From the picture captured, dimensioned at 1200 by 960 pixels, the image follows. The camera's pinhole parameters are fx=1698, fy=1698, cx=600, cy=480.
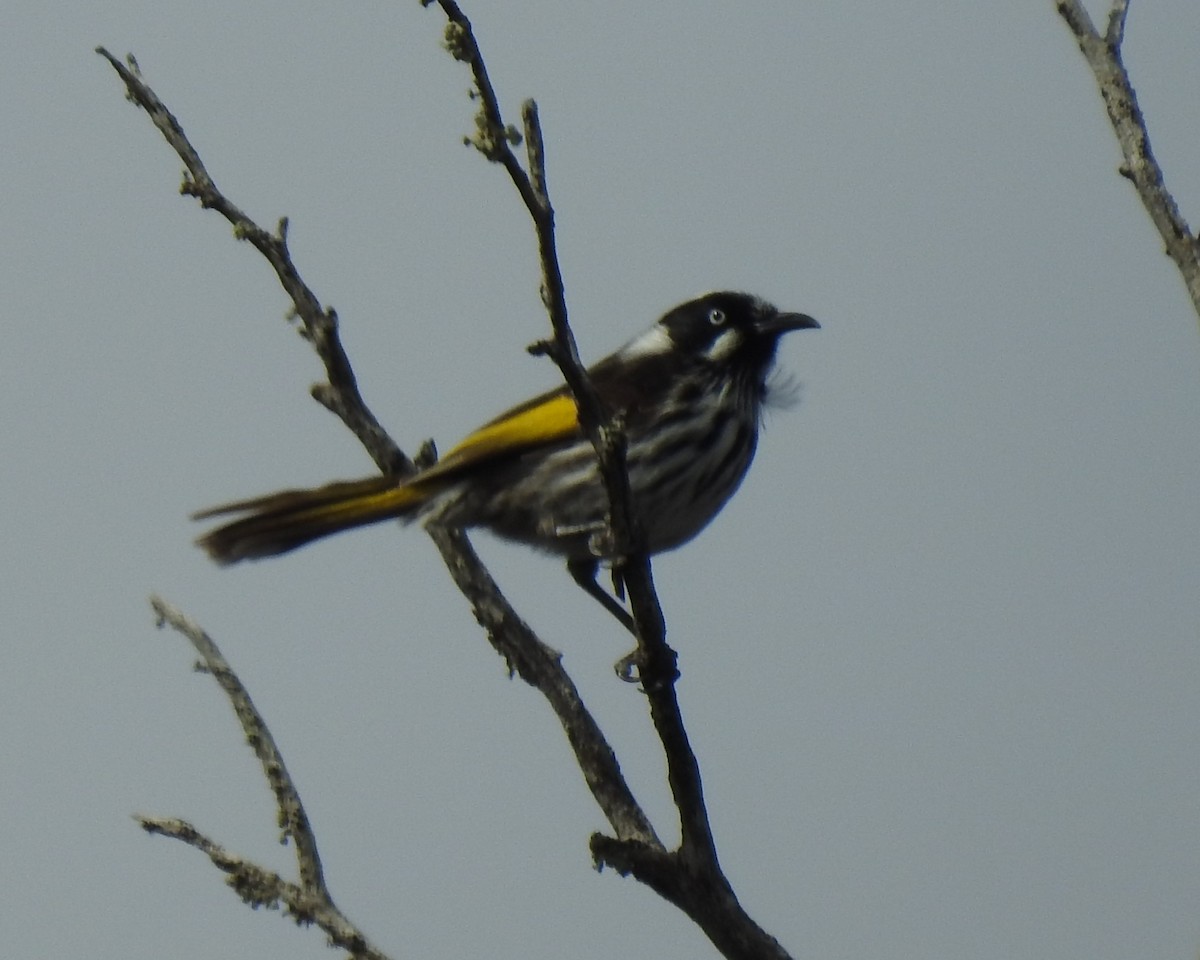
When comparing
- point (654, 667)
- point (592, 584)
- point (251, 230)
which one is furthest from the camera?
point (592, 584)

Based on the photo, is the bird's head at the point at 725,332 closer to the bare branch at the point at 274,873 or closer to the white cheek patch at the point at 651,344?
the white cheek patch at the point at 651,344

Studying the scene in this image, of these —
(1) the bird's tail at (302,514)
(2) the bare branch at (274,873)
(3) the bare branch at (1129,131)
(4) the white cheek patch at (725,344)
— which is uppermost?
(4) the white cheek patch at (725,344)

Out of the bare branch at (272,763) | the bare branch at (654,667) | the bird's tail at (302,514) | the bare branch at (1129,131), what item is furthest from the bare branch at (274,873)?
the bare branch at (1129,131)

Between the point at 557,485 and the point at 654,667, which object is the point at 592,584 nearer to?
the point at 557,485

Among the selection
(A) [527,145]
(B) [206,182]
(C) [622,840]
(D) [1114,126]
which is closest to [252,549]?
(B) [206,182]

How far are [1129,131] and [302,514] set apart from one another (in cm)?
335

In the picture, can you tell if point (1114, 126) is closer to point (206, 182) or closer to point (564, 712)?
point (564, 712)

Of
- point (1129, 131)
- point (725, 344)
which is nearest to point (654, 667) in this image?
point (1129, 131)

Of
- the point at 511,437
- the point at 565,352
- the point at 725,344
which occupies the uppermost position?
the point at 725,344

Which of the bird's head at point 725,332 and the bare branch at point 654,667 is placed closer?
the bare branch at point 654,667

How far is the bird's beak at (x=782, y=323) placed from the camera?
698 centimetres

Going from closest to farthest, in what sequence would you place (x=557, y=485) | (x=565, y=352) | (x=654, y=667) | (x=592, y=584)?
(x=565, y=352) → (x=654, y=667) → (x=557, y=485) → (x=592, y=584)

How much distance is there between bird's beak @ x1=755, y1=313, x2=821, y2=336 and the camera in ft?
22.9

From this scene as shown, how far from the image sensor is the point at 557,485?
243 inches
